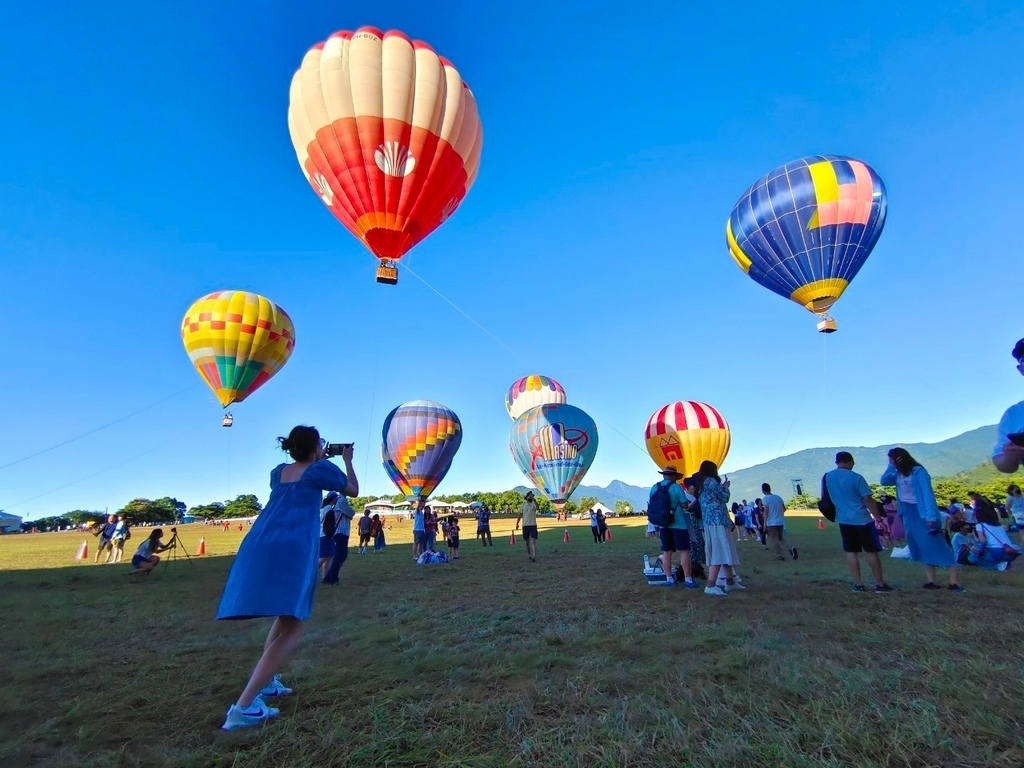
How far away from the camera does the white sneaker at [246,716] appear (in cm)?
293

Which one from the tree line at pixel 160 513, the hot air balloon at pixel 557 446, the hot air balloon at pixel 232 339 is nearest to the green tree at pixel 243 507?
the tree line at pixel 160 513

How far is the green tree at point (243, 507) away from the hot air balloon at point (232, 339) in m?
71.2

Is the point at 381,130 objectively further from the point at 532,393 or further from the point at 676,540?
the point at 532,393

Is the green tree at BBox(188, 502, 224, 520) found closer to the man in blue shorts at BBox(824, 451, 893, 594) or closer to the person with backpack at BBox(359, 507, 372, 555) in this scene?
the person with backpack at BBox(359, 507, 372, 555)

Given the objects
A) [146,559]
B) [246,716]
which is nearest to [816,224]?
[246,716]

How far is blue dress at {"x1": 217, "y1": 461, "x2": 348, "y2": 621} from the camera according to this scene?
9.78 ft

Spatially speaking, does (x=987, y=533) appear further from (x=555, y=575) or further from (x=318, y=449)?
(x=318, y=449)

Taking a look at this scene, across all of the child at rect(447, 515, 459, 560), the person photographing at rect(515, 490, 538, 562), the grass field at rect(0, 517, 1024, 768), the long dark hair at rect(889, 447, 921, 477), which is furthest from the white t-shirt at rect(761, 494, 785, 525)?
the child at rect(447, 515, 459, 560)

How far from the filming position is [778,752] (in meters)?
2.34

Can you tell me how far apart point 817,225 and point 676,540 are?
15113mm

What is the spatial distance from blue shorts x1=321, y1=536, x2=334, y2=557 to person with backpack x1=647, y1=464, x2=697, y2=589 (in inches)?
219

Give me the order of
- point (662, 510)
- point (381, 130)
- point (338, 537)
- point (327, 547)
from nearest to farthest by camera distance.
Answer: point (662, 510), point (327, 547), point (338, 537), point (381, 130)

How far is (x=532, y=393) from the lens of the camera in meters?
47.8

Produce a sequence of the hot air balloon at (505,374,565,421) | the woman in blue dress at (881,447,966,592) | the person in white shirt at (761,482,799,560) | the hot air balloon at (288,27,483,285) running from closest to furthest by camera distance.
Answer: the woman in blue dress at (881,447,966,592)
the person in white shirt at (761,482,799,560)
the hot air balloon at (288,27,483,285)
the hot air balloon at (505,374,565,421)
